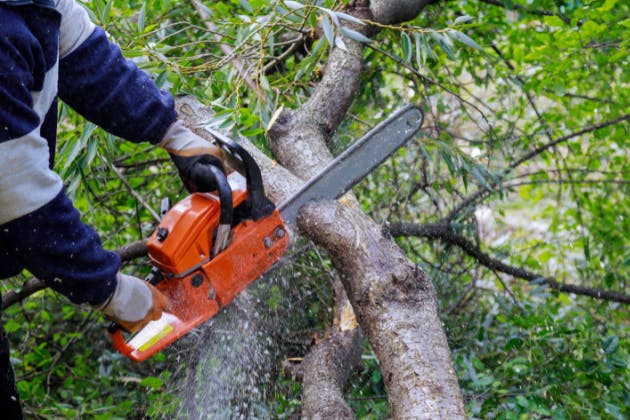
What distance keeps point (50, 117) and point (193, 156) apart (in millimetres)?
515

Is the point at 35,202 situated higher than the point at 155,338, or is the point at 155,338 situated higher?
the point at 35,202

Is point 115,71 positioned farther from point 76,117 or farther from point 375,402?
point 375,402

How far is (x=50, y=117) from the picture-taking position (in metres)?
2.00

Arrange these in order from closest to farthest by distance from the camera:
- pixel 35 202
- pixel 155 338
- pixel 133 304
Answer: pixel 35 202 → pixel 133 304 → pixel 155 338

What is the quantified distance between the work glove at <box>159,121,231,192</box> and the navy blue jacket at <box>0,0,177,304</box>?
0.16 meters

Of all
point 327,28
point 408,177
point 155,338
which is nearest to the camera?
point 155,338

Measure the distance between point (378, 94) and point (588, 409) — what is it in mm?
2078

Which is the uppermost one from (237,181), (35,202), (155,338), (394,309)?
(35,202)

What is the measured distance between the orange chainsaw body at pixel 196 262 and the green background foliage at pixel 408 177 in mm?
360

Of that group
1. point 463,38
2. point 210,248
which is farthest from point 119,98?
point 463,38

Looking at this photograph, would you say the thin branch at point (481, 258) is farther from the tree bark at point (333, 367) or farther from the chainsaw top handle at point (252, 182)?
the chainsaw top handle at point (252, 182)

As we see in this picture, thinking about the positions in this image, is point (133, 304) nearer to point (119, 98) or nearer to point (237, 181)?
point (237, 181)

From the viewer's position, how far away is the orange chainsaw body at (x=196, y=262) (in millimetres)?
2223

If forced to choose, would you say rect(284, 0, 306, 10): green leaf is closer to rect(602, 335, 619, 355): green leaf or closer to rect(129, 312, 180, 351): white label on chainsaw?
rect(129, 312, 180, 351): white label on chainsaw
